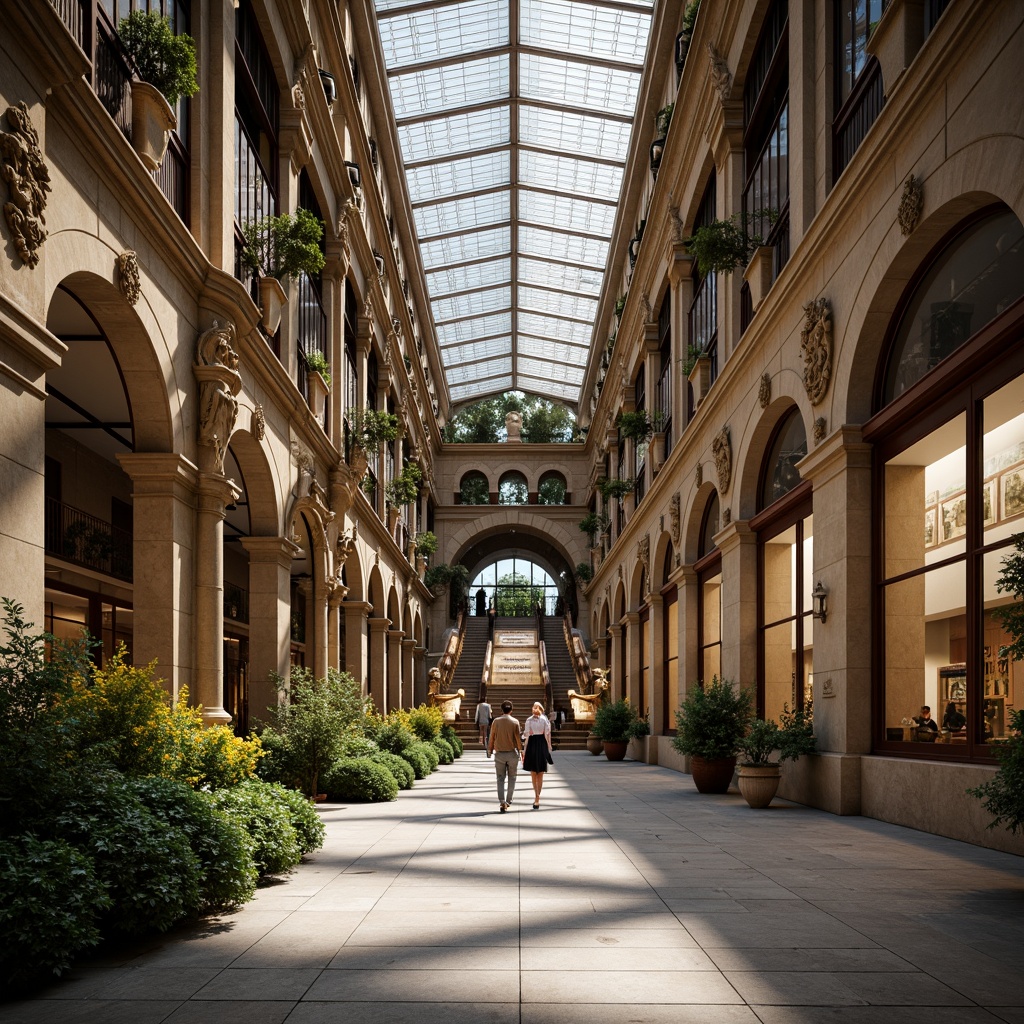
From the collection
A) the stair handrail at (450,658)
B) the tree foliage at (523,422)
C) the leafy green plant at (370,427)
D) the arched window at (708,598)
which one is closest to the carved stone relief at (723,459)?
the arched window at (708,598)

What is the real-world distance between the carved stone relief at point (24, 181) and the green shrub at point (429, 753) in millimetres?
15228

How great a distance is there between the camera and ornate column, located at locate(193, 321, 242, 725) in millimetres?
13445

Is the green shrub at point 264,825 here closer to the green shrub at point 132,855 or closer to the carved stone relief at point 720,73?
the green shrub at point 132,855

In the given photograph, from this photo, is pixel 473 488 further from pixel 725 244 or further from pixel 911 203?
pixel 911 203

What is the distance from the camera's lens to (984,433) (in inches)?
418

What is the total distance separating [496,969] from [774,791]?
9.72 m

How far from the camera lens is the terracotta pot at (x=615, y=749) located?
2966 centimetres

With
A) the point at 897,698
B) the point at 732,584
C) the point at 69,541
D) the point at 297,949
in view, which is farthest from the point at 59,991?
the point at 732,584

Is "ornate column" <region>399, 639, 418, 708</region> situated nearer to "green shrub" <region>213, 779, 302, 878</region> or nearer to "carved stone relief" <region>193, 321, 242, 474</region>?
"carved stone relief" <region>193, 321, 242, 474</region>

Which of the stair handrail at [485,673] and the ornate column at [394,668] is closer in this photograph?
the ornate column at [394,668]

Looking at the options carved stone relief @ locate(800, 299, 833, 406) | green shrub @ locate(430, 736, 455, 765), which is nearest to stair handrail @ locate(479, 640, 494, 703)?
green shrub @ locate(430, 736, 455, 765)

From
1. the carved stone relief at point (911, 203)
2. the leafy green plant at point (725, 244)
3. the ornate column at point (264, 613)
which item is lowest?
the ornate column at point (264, 613)

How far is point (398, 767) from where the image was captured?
1853 centimetres

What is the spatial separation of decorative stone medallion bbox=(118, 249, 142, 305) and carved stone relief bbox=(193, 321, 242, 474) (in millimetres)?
2344
